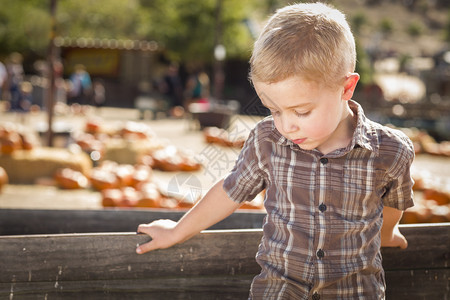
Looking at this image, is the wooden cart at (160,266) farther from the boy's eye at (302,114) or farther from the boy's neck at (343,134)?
the boy's eye at (302,114)

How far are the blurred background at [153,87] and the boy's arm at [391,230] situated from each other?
62 centimetres

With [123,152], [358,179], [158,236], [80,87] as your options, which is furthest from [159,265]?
[80,87]

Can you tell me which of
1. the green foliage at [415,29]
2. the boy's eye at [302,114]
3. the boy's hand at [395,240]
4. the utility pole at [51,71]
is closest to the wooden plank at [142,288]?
the boy's hand at [395,240]

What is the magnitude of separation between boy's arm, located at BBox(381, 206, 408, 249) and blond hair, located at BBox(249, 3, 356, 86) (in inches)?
22.7

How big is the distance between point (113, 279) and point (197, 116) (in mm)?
11251

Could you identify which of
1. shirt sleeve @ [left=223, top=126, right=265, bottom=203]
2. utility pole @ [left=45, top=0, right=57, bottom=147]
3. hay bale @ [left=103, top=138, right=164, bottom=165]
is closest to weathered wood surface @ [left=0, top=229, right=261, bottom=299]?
shirt sleeve @ [left=223, top=126, right=265, bottom=203]

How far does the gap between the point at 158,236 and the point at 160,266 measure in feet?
0.36

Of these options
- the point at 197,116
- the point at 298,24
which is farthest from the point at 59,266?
the point at 197,116

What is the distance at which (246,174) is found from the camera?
5.84 ft

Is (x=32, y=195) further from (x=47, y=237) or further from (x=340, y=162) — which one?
(x=340, y=162)

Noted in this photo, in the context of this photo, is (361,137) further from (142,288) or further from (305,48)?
(142,288)

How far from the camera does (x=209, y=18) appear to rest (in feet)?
86.8

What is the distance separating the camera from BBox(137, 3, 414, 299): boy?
1.50m

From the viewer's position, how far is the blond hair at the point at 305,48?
148cm
